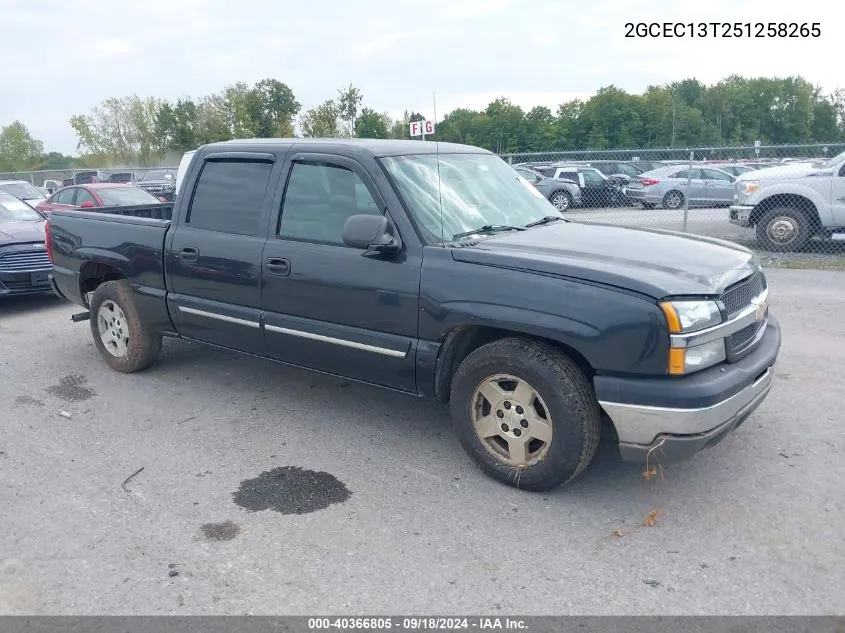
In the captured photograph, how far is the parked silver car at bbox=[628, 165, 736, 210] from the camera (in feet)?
70.4

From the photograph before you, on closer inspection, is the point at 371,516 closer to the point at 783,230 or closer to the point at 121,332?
the point at 121,332

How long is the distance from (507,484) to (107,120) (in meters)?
56.2

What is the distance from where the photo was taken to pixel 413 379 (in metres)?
4.20

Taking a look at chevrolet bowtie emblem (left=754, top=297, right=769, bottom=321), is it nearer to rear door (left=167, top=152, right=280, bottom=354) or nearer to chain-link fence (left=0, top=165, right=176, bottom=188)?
rear door (left=167, top=152, right=280, bottom=354)

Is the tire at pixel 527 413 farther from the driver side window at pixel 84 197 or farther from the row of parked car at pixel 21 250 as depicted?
the driver side window at pixel 84 197

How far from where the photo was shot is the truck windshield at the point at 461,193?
428 cm

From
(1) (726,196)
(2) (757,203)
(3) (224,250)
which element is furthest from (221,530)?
→ (1) (726,196)

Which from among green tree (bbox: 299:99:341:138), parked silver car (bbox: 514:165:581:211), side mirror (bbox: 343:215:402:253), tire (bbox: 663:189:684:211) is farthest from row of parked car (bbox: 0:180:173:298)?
green tree (bbox: 299:99:341:138)

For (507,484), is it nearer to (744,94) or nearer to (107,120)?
(107,120)

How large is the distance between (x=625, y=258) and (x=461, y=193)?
1.24 metres

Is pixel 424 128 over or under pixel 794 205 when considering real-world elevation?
over

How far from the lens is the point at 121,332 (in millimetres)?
6047

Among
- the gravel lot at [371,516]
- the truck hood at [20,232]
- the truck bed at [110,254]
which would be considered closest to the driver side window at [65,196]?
the truck hood at [20,232]

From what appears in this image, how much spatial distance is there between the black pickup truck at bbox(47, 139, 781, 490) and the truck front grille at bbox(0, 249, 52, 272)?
12.5ft
